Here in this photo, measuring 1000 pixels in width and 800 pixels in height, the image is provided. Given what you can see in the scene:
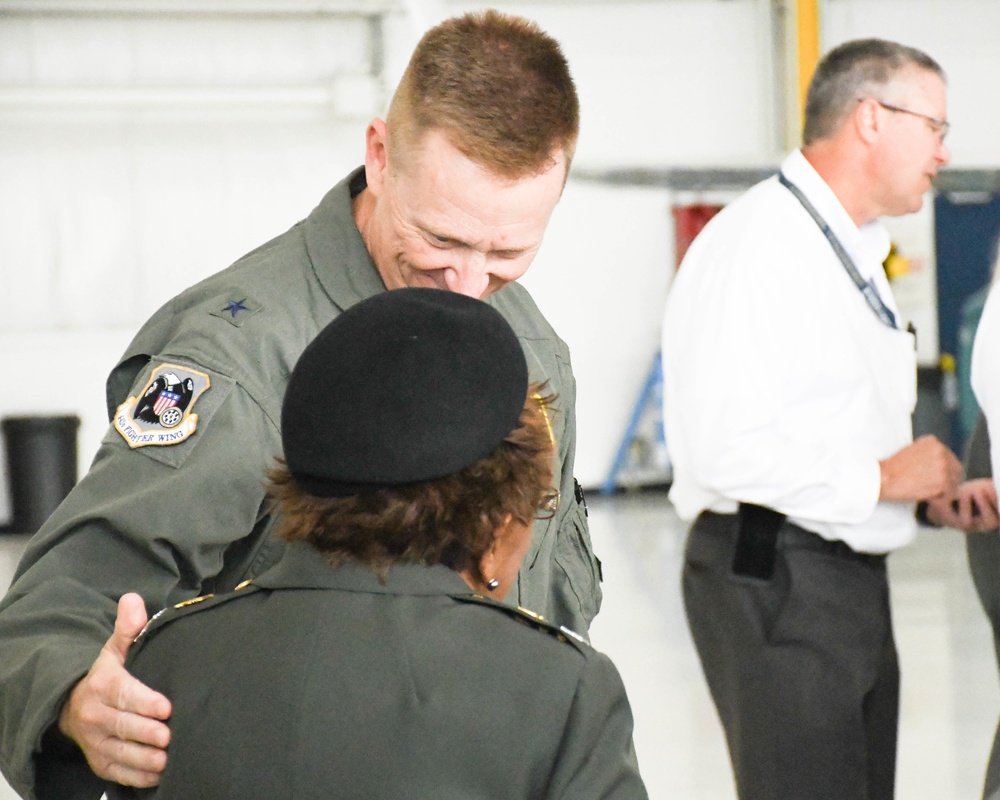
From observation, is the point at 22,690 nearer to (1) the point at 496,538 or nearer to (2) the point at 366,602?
(2) the point at 366,602

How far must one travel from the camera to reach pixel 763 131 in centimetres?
995

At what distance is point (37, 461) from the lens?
866cm

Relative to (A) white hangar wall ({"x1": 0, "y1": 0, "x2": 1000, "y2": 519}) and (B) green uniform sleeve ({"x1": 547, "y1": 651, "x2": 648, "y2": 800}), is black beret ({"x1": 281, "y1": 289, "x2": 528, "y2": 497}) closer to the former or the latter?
(B) green uniform sleeve ({"x1": 547, "y1": 651, "x2": 648, "y2": 800})

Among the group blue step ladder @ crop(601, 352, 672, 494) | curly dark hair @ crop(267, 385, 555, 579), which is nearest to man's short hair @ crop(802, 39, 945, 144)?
curly dark hair @ crop(267, 385, 555, 579)

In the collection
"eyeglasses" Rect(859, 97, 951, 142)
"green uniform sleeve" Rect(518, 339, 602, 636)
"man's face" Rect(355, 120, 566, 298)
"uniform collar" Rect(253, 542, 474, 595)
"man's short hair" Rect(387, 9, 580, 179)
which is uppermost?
"man's short hair" Rect(387, 9, 580, 179)

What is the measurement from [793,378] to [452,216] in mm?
1235

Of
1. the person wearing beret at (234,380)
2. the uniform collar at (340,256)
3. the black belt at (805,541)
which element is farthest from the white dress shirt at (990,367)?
the uniform collar at (340,256)

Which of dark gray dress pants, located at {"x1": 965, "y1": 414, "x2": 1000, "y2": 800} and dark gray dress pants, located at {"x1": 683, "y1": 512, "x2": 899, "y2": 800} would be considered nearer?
dark gray dress pants, located at {"x1": 683, "y1": 512, "x2": 899, "y2": 800}

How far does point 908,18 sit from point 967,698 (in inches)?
267

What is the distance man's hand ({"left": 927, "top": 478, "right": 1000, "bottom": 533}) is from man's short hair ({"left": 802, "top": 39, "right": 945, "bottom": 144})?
0.78 m

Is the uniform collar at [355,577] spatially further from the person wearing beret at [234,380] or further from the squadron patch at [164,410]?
the squadron patch at [164,410]

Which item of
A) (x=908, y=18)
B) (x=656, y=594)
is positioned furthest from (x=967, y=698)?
(x=908, y=18)

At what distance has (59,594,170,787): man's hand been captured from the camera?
1.09 meters

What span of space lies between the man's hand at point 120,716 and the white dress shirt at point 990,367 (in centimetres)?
166
